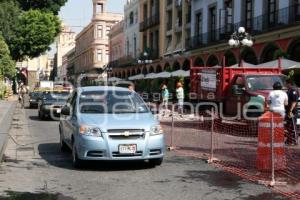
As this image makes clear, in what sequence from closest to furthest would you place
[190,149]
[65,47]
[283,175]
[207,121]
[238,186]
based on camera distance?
[238,186], [283,175], [190,149], [207,121], [65,47]

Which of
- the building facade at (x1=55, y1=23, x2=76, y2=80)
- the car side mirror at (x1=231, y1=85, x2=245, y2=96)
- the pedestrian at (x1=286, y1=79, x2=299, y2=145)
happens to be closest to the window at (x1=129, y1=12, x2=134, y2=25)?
the car side mirror at (x1=231, y1=85, x2=245, y2=96)

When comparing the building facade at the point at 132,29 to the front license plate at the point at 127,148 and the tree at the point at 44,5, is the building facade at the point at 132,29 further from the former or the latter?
the front license plate at the point at 127,148

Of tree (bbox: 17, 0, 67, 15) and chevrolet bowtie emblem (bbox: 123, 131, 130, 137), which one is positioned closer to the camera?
chevrolet bowtie emblem (bbox: 123, 131, 130, 137)

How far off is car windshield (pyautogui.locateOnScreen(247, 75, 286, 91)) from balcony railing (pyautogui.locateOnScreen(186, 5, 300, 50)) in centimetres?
964

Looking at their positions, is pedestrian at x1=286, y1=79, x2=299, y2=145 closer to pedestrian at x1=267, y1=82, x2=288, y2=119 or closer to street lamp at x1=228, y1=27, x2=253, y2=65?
pedestrian at x1=267, y1=82, x2=288, y2=119

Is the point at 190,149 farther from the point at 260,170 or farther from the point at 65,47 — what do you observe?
the point at 65,47

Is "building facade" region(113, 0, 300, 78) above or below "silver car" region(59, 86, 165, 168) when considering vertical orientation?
above

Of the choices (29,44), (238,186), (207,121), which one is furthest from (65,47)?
(238,186)

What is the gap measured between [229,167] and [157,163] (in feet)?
4.68

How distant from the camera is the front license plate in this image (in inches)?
400

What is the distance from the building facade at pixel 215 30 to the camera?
94.7 ft

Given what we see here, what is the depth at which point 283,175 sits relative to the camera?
990 cm

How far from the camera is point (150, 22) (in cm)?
5997

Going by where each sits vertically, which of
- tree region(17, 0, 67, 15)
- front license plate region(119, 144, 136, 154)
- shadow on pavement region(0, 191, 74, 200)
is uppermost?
tree region(17, 0, 67, 15)
